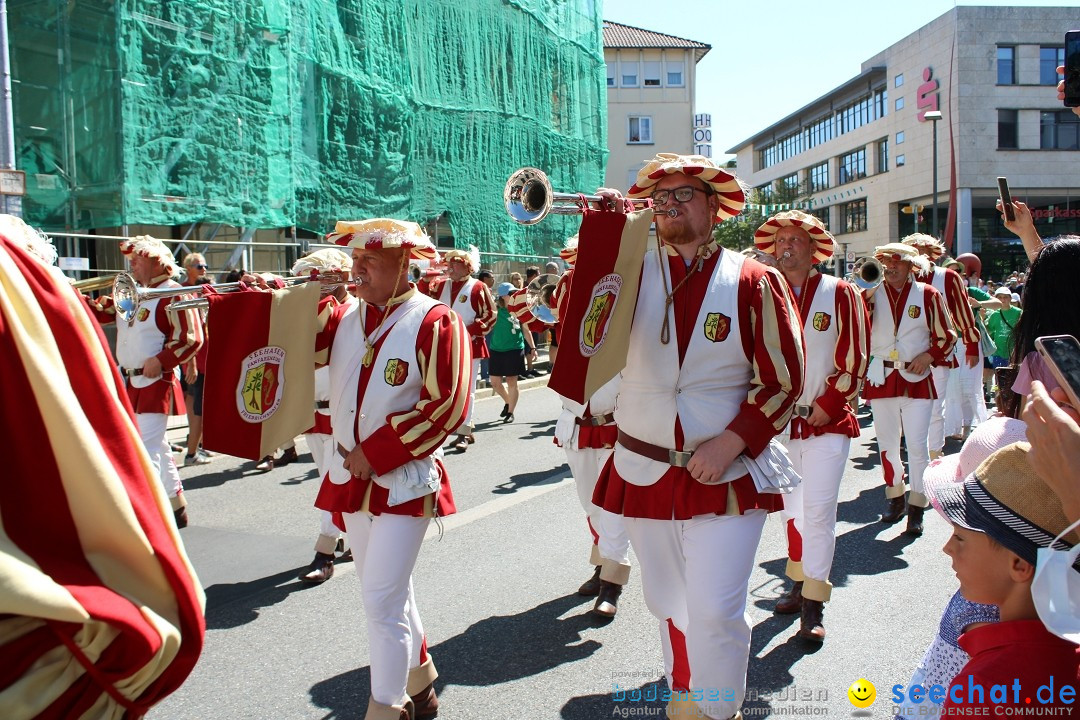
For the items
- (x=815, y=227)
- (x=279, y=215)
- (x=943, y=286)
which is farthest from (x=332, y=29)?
(x=815, y=227)

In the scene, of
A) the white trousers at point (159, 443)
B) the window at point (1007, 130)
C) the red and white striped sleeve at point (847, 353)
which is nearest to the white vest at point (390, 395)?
the red and white striped sleeve at point (847, 353)

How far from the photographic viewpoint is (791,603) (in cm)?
519

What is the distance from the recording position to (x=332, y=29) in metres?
17.1

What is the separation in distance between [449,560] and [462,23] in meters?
17.9

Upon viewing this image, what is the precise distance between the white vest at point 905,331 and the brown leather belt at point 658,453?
405cm

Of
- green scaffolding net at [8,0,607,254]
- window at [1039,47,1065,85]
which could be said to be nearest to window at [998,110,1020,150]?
window at [1039,47,1065,85]

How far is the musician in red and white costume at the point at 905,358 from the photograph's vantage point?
6.86m

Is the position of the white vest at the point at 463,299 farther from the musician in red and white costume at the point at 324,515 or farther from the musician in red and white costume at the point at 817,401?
the musician in red and white costume at the point at 817,401

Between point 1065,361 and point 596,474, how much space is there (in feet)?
12.7

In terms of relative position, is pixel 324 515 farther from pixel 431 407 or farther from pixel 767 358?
pixel 767 358

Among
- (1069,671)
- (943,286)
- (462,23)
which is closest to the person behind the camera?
(1069,671)

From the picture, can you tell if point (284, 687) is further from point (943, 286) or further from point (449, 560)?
point (943, 286)

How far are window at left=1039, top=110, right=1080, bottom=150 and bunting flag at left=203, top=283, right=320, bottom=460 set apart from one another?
2063 inches

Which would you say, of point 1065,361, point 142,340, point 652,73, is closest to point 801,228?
point 1065,361
